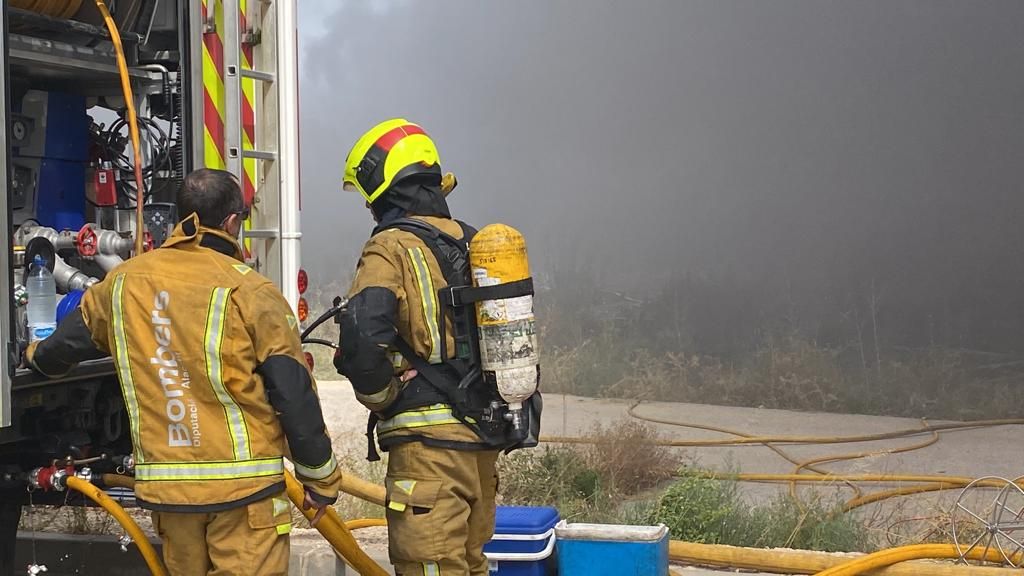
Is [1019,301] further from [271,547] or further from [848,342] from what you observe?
[271,547]

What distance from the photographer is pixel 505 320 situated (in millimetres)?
3881

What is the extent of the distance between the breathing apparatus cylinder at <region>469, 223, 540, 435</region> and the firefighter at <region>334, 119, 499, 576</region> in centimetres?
16

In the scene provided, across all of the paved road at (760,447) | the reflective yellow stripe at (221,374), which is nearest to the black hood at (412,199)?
the reflective yellow stripe at (221,374)

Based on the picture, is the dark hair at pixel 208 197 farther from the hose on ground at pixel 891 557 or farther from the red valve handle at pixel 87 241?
the hose on ground at pixel 891 557

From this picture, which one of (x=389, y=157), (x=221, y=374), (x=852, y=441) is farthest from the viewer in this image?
(x=852, y=441)

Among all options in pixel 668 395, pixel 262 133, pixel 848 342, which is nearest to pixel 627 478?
pixel 262 133

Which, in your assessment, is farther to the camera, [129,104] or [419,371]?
[129,104]

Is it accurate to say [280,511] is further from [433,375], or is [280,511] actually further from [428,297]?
[428,297]

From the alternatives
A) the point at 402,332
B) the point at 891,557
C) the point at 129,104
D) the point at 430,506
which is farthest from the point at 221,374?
the point at 891,557

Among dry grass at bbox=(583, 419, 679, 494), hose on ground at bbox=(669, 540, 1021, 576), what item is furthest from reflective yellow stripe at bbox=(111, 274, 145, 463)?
dry grass at bbox=(583, 419, 679, 494)

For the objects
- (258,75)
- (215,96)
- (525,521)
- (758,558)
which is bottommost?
(758,558)

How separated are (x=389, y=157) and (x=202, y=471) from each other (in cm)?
129

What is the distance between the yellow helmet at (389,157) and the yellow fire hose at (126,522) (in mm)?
1351

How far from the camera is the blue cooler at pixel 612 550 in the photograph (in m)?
4.25
